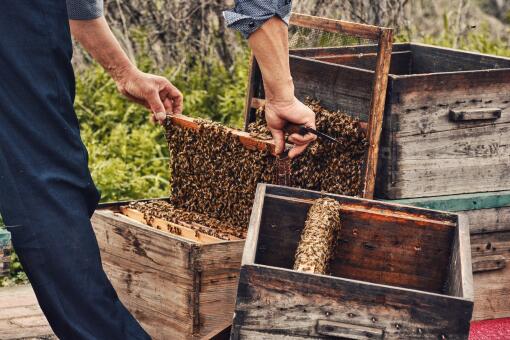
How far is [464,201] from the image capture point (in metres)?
3.59

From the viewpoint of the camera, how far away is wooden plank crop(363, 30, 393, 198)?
3400 mm

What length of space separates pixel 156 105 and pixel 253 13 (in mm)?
956

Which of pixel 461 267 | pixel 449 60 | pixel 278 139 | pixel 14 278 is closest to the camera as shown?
pixel 461 267

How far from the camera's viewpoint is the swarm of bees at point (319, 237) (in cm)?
262

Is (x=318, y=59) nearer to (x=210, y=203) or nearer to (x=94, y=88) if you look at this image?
(x=210, y=203)

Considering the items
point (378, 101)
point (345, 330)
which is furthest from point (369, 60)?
point (345, 330)

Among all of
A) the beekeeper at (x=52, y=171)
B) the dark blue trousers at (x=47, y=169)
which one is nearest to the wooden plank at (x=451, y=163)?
the beekeeper at (x=52, y=171)

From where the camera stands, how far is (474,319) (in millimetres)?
3719

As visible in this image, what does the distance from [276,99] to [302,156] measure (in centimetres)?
48

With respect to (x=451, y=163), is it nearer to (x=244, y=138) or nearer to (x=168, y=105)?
(x=244, y=138)

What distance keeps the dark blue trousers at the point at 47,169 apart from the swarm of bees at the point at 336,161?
985mm

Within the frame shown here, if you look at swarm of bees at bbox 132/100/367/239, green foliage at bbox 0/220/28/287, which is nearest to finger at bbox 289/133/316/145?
swarm of bees at bbox 132/100/367/239

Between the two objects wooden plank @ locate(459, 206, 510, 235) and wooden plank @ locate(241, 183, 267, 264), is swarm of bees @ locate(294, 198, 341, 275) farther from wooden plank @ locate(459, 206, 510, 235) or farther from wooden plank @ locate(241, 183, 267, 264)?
wooden plank @ locate(459, 206, 510, 235)

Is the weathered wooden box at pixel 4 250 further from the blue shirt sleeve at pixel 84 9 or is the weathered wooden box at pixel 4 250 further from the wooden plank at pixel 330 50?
the wooden plank at pixel 330 50
